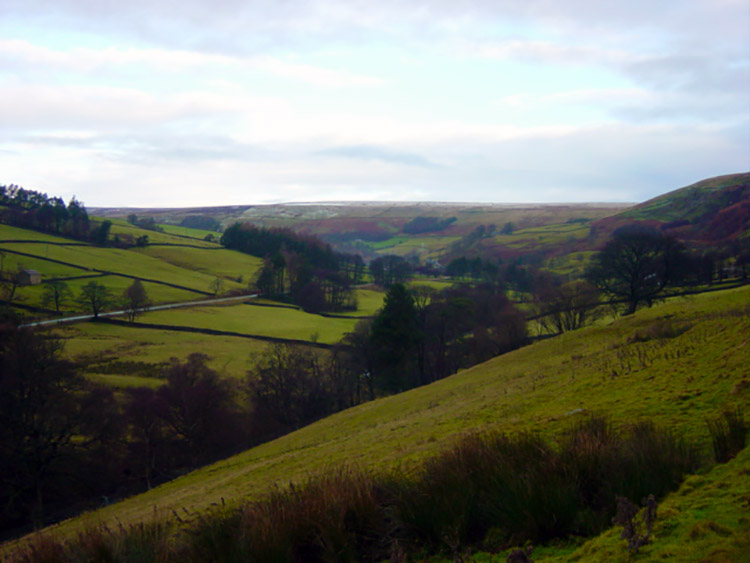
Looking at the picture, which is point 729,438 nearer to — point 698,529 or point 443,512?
point 698,529

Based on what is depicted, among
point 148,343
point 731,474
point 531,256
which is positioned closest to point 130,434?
point 148,343

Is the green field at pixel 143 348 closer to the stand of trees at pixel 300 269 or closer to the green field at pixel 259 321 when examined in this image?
the green field at pixel 259 321

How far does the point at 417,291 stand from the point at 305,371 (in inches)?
1005

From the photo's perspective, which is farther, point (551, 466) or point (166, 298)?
point (166, 298)

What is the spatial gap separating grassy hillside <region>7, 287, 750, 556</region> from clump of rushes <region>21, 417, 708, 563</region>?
127 cm

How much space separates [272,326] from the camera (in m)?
71.5

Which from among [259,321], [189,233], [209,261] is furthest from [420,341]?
[189,233]

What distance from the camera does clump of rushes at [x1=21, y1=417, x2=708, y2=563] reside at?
6449 millimetres

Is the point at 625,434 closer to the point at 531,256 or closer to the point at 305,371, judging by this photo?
the point at 305,371

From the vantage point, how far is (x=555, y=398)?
15641 mm

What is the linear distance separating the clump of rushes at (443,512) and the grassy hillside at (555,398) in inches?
49.9

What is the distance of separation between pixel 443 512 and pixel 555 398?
32.6ft

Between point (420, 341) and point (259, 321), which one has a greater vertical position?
point (420, 341)

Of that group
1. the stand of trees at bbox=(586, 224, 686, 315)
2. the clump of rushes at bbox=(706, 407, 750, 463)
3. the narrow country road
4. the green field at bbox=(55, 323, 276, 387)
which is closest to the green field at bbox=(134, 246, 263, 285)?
the narrow country road
